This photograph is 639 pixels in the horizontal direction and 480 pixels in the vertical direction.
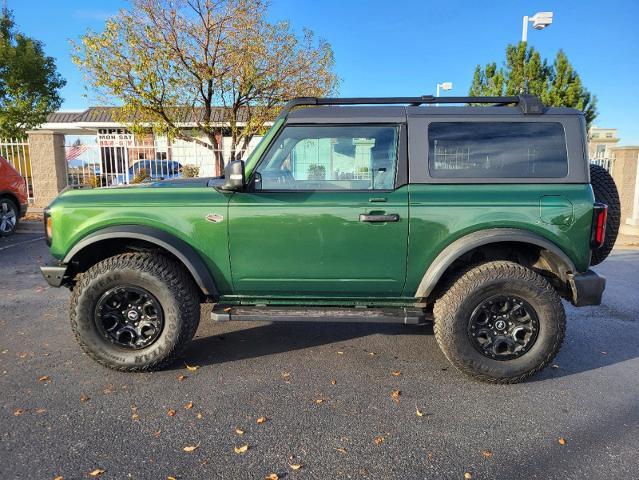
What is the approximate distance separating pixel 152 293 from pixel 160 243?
394 millimetres

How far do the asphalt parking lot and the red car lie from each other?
5.67m

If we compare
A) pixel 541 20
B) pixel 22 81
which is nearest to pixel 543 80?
pixel 541 20

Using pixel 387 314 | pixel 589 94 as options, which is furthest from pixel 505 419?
pixel 589 94

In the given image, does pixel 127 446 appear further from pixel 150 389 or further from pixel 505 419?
pixel 505 419

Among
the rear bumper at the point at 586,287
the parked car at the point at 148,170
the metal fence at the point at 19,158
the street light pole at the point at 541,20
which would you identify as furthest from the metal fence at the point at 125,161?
the rear bumper at the point at 586,287

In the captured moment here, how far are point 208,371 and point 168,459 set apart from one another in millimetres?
1055

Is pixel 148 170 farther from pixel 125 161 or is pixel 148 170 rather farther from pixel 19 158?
pixel 19 158

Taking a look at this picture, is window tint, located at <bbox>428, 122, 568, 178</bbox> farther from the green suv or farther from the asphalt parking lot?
the asphalt parking lot

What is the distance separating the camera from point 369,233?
3217 millimetres

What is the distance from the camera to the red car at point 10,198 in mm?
8594

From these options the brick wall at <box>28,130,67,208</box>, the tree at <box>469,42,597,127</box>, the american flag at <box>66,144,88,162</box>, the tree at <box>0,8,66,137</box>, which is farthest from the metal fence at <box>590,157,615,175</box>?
the tree at <box>0,8,66,137</box>

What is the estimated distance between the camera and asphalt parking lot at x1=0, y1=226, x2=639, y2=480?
2.34 metres

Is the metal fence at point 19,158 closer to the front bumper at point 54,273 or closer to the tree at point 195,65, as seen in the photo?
the tree at point 195,65

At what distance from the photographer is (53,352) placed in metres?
3.72
